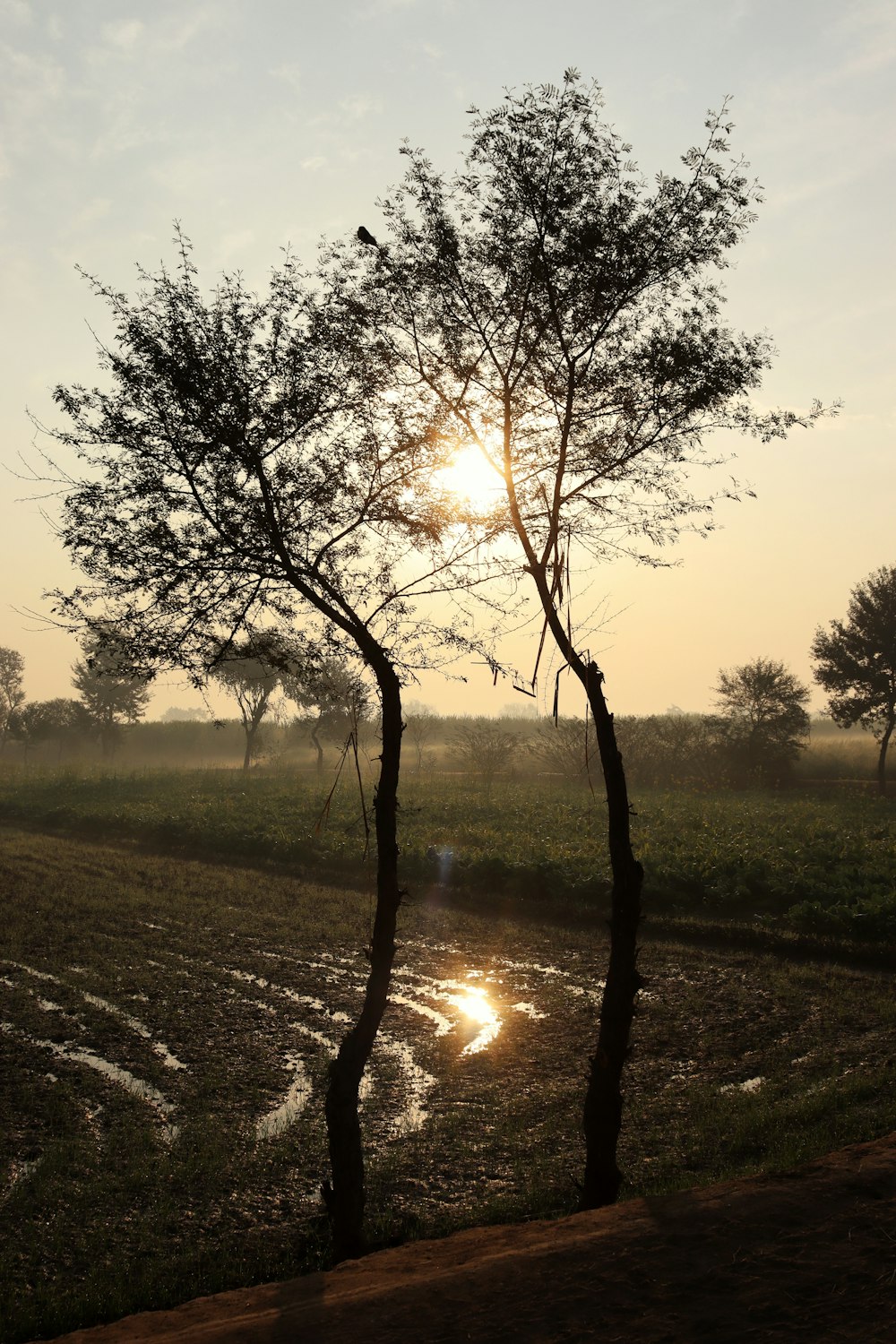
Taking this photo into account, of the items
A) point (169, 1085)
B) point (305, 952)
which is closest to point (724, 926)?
point (305, 952)

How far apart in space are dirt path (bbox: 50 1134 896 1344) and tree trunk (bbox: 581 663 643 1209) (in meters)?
1.15

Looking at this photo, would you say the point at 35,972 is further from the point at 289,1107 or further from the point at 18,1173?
the point at 18,1173

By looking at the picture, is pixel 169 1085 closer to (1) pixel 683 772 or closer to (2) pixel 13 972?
(2) pixel 13 972

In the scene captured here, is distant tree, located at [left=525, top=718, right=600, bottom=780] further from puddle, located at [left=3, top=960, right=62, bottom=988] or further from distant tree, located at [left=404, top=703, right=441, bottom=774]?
puddle, located at [left=3, top=960, right=62, bottom=988]

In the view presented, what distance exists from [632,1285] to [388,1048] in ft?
26.3

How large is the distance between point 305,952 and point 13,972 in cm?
559

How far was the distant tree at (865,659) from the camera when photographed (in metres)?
49.9

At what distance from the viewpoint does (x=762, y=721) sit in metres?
56.4

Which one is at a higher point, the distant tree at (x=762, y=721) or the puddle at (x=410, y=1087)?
the distant tree at (x=762, y=721)

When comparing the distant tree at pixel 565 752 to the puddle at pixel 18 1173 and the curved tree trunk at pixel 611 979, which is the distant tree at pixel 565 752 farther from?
the puddle at pixel 18 1173

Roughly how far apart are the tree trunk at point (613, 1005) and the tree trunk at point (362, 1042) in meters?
2.13

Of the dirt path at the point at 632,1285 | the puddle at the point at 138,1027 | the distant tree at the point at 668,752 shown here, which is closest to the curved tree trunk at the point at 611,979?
the dirt path at the point at 632,1285

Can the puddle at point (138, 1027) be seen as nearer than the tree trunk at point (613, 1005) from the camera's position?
No

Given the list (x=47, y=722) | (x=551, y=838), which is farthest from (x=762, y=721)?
(x=47, y=722)
